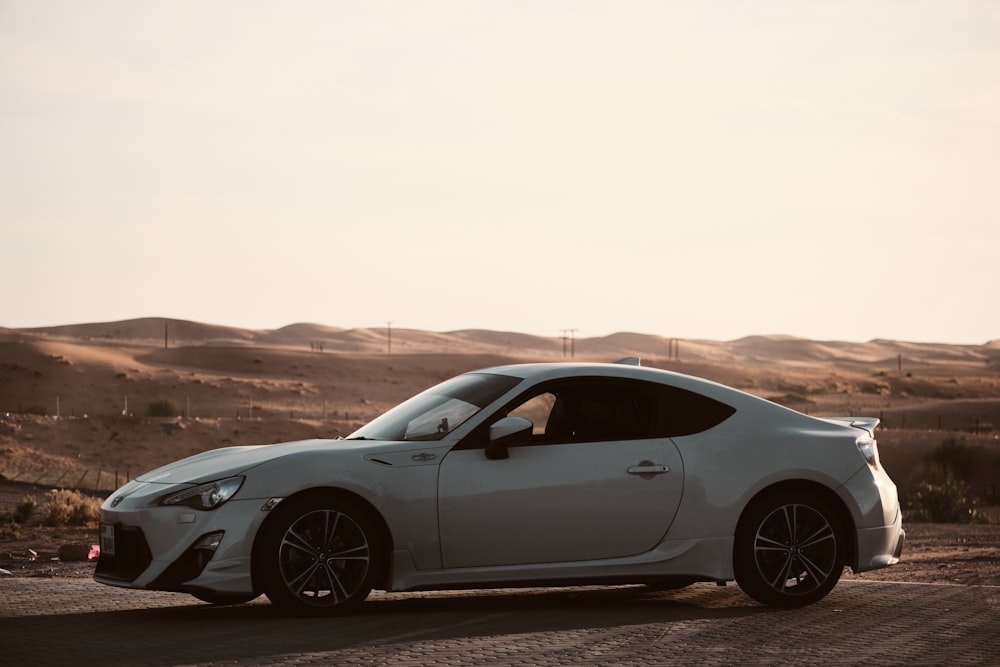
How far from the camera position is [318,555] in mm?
9141

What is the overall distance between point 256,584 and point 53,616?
53.8 inches

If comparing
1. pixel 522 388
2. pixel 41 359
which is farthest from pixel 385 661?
pixel 41 359

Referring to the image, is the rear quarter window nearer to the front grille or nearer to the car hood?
the car hood

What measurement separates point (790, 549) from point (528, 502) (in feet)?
6.31

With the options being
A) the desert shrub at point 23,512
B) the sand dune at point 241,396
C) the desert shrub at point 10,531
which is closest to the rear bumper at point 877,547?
the desert shrub at point 10,531

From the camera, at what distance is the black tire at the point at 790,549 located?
9.94m

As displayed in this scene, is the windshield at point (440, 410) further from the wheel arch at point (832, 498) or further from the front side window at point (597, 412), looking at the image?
the wheel arch at point (832, 498)

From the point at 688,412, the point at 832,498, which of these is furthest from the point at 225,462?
the point at 832,498

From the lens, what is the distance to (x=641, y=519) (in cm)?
972

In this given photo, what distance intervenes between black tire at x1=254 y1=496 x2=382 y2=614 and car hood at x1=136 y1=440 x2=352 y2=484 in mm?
409

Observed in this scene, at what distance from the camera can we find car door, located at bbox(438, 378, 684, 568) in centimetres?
938

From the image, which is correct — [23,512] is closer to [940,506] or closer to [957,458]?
[940,506]

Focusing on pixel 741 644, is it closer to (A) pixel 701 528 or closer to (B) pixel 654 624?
(B) pixel 654 624

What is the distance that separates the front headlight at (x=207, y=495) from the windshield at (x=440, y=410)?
1192mm
